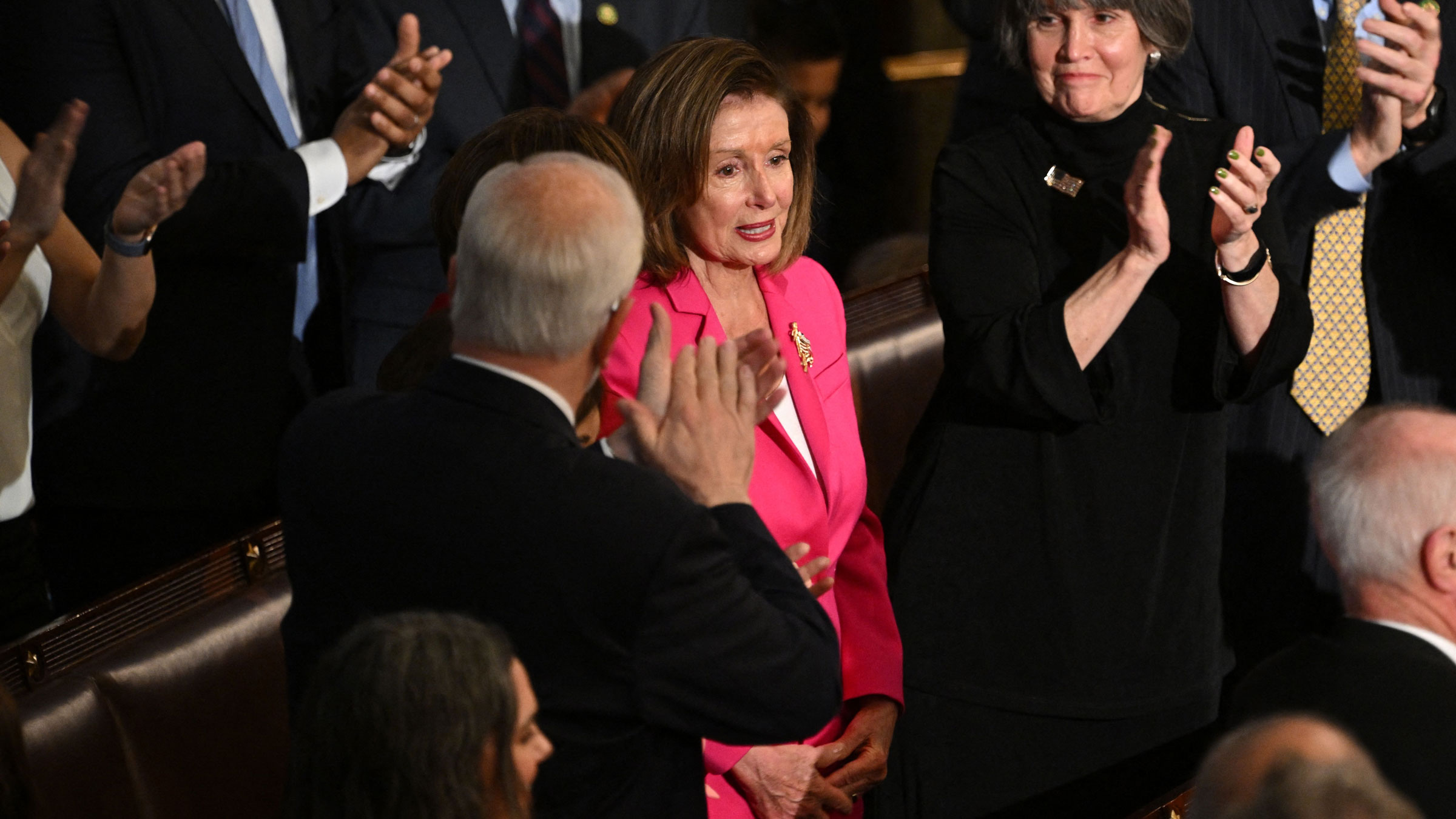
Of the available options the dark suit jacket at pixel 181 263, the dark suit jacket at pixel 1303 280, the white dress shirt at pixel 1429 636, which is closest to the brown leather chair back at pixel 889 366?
the dark suit jacket at pixel 1303 280

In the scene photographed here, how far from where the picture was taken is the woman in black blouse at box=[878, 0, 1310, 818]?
2545 millimetres

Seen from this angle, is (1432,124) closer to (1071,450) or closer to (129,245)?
(1071,450)

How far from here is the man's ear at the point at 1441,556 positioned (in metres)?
1.86

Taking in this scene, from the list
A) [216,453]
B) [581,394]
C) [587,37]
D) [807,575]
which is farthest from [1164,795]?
[587,37]

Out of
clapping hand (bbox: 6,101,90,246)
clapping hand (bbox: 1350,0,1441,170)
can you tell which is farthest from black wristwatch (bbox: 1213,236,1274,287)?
clapping hand (bbox: 6,101,90,246)

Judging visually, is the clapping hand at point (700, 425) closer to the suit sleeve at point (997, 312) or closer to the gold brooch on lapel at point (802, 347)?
the gold brooch on lapel at point (802, 347)

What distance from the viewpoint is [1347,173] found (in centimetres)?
295

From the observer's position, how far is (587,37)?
12.2 feet

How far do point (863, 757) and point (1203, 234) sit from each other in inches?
42.7

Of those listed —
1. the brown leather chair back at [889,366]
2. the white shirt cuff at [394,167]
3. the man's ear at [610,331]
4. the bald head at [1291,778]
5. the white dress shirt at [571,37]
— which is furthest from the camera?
the white dress shirt at [571,37]

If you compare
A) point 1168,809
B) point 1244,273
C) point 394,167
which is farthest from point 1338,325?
point 394,167

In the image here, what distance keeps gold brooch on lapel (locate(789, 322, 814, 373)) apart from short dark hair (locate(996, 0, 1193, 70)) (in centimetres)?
75

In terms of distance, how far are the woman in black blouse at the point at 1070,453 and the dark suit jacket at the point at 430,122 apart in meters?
1.28

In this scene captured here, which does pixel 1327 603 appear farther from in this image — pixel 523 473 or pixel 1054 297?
pixel 523 473
